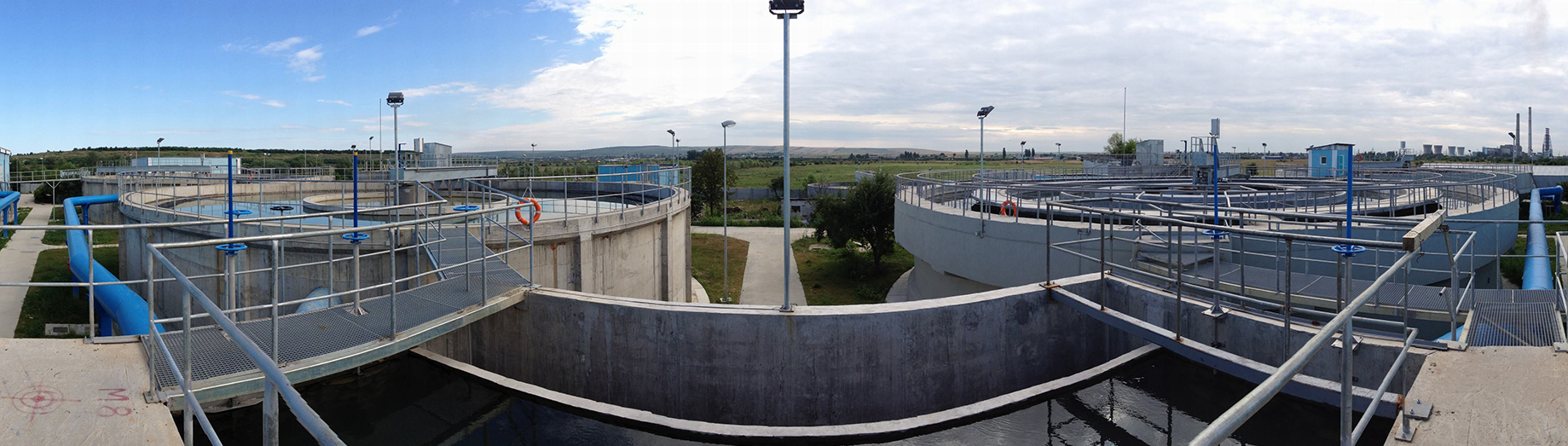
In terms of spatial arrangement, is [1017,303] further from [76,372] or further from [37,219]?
[37,219]

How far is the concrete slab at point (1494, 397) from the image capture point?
172 inches

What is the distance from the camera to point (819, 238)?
44094mm

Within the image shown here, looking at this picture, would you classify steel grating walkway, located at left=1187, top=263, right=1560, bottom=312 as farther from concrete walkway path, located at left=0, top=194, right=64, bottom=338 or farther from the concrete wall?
concrete walkway path, located at left=0, top=194, right=64, bottom=338

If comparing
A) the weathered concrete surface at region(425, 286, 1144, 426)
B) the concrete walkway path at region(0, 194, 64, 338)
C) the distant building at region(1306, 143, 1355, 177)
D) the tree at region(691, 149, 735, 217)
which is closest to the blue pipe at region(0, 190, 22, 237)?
the concrete walkway path at region(0, 194, 64, 338)

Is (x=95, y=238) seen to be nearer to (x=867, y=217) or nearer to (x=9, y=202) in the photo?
(x=9, y=202)

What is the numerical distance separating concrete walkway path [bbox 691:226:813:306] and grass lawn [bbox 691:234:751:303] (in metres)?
0.34

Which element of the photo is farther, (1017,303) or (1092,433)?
(1017,303)

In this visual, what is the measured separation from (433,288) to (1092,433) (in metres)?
7.66

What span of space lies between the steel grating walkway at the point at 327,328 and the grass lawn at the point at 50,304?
1318 centimetres

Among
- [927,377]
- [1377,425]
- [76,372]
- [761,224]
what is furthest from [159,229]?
[761,224]

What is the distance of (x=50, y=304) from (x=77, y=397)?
18.8 metres

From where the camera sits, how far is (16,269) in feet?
77.5

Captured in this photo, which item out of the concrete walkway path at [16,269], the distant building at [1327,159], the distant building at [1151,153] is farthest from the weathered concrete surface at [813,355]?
the distant building at [1151,153]

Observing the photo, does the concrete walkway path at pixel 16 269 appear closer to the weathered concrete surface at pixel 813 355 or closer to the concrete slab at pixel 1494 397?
the weathered concrete surface at pixel 813 355
